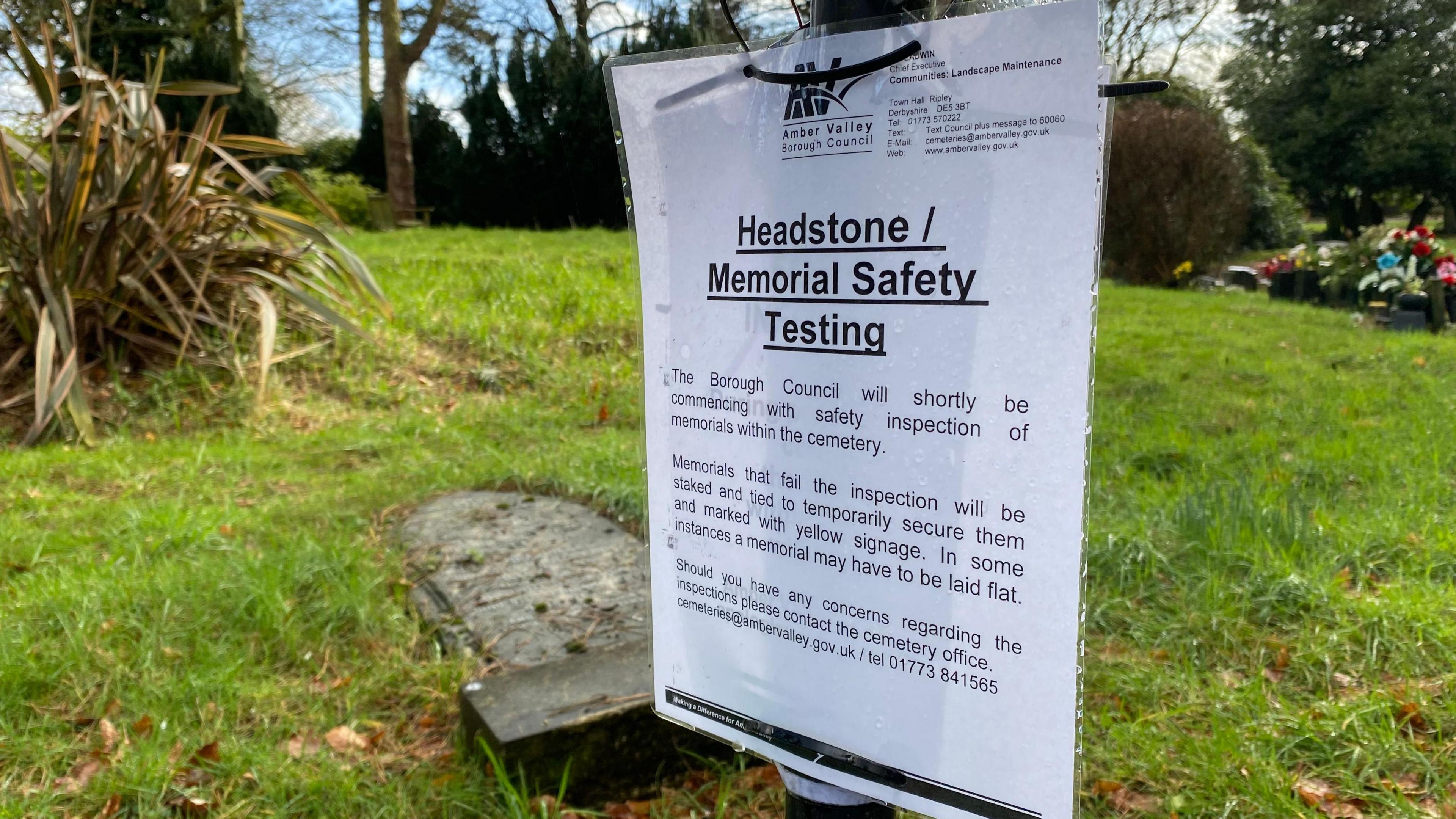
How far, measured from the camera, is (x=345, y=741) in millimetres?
2352

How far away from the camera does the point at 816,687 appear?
1319 millimetres

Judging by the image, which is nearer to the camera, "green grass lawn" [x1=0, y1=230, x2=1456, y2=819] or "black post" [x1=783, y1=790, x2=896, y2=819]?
"black post" [x1=783, y1=790, x2=896, y2=819]

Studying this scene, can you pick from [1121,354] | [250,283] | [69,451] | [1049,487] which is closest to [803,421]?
[1049,487]

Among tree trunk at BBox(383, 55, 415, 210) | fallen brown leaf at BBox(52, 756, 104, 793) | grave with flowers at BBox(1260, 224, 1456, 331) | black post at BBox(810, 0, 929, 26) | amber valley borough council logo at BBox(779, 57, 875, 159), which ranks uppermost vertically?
tree trunk at BBox(383, 55, 415, 210)

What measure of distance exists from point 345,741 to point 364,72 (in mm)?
19309

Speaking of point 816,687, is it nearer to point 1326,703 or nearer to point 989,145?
point 989,145

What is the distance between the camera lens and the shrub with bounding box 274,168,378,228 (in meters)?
15.7

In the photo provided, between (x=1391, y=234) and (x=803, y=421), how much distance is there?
37.1 feet

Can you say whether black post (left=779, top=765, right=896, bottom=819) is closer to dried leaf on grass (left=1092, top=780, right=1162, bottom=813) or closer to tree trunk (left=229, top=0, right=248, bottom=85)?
dried leaf on grass (left=1092, top=780, right=1162, bottom=813)

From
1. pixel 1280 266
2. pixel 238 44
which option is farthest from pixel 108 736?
pixel 238 44

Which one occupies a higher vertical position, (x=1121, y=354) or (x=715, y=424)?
(x=715, y=424)

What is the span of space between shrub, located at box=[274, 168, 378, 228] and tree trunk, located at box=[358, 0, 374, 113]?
2019 millimetres

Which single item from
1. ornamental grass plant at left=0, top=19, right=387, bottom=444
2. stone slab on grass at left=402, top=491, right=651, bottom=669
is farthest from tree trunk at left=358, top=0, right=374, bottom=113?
stone slab on grass at left=402, top=491, right=651, bottom=669

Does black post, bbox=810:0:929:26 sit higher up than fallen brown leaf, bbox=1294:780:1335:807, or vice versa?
black post, bbox=810:0:929:26
